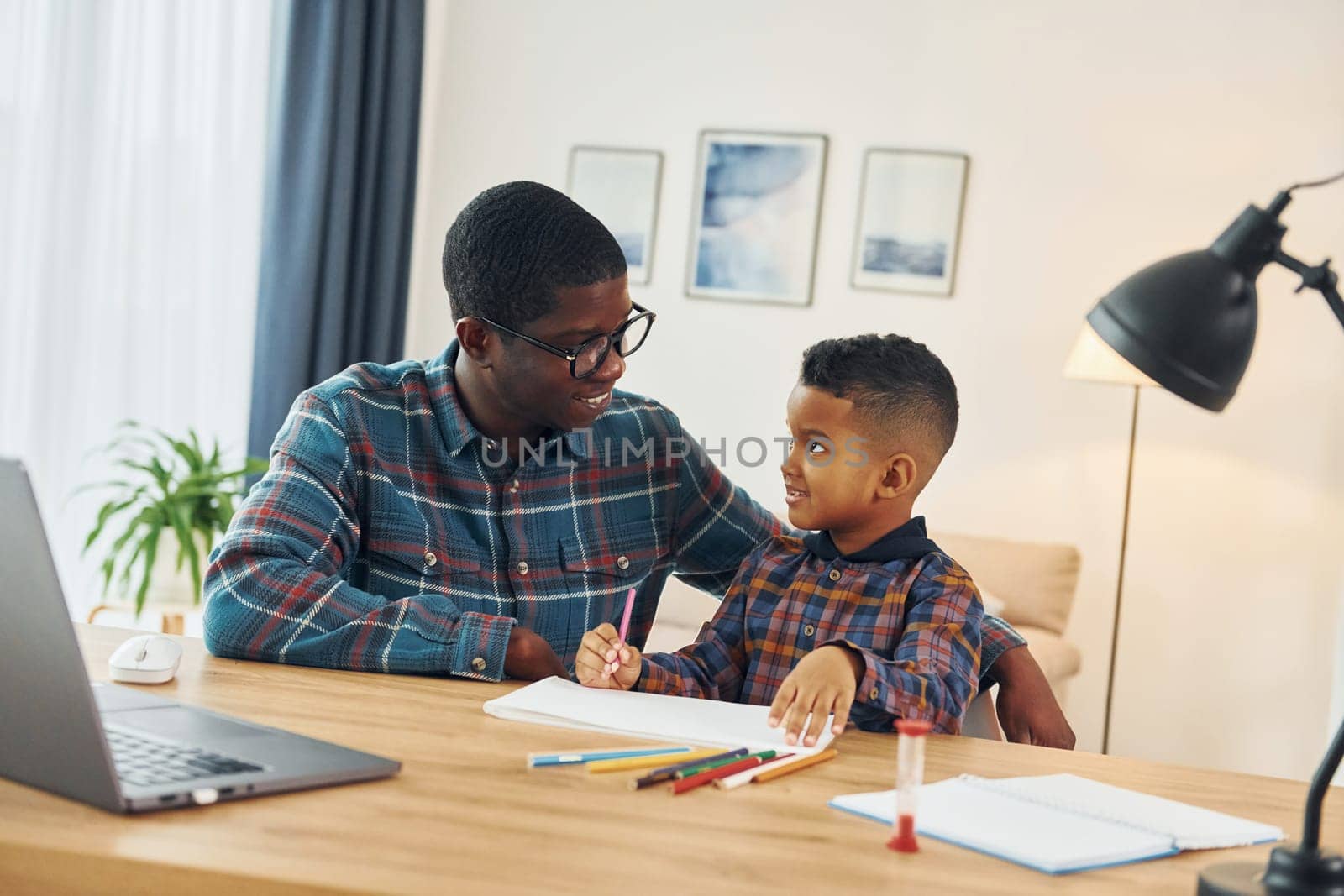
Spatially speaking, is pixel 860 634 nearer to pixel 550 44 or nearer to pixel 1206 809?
pixel 1206 809

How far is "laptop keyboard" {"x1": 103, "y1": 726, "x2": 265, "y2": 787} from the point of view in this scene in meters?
0.87

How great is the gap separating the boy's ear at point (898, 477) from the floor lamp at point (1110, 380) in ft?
6.39

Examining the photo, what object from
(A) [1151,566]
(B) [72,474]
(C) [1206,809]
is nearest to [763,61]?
(A) [1151,566]

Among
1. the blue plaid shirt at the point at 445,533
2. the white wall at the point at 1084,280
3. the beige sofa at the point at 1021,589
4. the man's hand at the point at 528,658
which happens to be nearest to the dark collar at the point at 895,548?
the blue plaid shirt at the point at 445,533

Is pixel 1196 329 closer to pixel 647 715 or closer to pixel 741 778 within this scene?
pixel 741 778

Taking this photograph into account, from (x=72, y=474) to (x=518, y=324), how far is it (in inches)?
85.3

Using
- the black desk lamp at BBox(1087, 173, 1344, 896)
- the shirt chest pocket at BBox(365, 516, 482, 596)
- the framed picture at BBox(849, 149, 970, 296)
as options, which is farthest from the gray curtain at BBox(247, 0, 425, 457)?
the black desk lamp at BBox(1087, 173, 1344, 896)

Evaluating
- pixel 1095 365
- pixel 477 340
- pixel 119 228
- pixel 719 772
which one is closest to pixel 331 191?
pixel 119 228

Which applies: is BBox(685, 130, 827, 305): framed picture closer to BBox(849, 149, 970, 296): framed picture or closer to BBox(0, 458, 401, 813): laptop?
BBox(849, 149, 970, 296): framed picture

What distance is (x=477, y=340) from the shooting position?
5.54 ft

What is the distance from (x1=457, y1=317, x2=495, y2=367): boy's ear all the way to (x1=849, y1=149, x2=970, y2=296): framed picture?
2.60 metres

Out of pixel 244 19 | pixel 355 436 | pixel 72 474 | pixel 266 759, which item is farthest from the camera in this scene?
pixel 244 19

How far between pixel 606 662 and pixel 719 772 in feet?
1.17

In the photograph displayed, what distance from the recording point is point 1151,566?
12.9 ft
